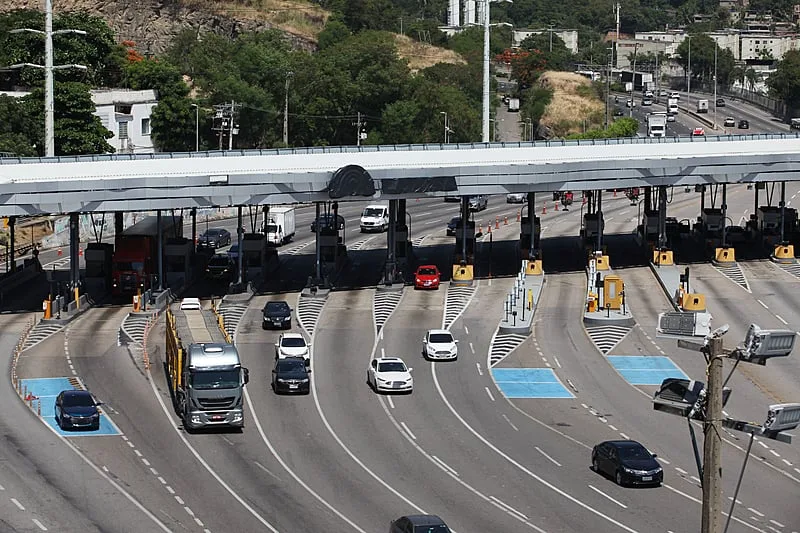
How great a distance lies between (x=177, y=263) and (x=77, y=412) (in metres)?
33.1

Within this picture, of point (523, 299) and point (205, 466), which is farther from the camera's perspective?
point (523, 299)

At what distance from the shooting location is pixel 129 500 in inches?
2068

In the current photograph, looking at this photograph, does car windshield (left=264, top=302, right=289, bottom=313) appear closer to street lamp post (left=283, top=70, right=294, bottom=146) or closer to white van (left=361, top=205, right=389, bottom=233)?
white van (left=361, top=205, right=389, bottom=233)

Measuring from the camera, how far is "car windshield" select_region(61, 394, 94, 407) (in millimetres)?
61938

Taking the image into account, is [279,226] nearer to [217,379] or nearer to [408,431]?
[408,431]

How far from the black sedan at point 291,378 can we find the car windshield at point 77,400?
9.07 m

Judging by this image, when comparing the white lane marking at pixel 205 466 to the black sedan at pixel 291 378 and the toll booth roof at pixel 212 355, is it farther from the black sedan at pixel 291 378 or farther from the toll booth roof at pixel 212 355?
the toll booth roof at pixel 212 355

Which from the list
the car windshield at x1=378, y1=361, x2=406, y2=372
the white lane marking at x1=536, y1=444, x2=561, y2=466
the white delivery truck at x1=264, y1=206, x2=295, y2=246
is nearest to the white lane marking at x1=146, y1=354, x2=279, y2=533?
the car windshield at x1=378, y1=361, x2=406, y2=372

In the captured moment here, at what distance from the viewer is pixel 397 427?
63.4 meters

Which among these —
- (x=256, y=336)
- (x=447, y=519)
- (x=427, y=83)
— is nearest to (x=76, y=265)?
(x=256, y=336)

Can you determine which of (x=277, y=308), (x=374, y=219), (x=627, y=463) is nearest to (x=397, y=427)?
(x=627, y=463)

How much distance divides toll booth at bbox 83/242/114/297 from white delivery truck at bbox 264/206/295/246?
20.2m

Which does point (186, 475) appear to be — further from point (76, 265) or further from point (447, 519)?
point (76, 265)

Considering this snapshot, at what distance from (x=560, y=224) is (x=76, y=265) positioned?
5040 centimetres
